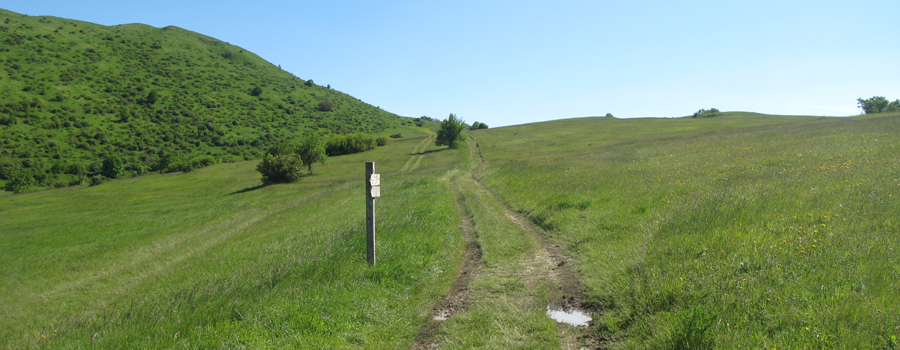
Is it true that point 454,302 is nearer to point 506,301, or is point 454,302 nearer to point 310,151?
point 506,301

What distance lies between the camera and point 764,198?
10.2 meters

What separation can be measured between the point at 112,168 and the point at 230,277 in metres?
93.9

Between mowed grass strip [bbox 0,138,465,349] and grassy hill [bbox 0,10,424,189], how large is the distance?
69.4 metres

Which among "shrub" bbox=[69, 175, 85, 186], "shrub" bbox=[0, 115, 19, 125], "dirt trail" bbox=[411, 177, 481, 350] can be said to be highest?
"shrub" bbox=[0, 115, 19, 125]

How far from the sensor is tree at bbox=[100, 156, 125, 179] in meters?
81.2

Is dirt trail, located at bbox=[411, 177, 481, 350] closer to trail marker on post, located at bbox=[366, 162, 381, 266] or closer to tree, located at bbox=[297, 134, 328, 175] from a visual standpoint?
trail marker on post, located at bbox=[366, 162, 381, 266]

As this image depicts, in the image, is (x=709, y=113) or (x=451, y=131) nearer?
(x=451, y=131)

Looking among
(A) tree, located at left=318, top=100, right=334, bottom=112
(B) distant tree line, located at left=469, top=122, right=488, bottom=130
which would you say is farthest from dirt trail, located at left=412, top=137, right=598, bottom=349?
(A) tree, located at left=318, top=100, right=334, bottom=112

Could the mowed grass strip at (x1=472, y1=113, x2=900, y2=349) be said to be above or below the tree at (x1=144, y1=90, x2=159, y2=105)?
below

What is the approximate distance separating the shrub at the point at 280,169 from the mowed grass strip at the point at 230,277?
51.1 ft

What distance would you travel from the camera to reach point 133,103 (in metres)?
115

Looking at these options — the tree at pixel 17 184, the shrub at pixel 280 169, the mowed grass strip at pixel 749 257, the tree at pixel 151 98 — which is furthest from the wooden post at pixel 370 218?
the tree at pixel 151 98

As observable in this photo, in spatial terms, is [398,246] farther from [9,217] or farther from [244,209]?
[9,217]

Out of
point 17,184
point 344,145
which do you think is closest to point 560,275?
point 344,145
